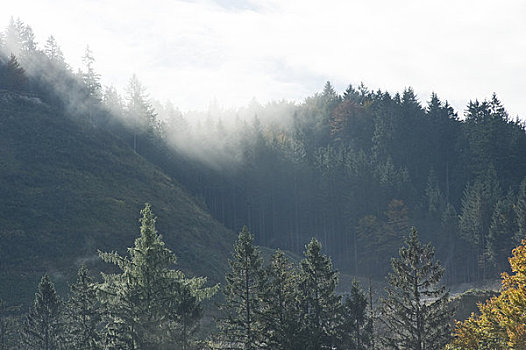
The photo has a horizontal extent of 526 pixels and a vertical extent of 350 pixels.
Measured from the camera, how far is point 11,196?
75938 mm

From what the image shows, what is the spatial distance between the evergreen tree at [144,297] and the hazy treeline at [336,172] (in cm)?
7013

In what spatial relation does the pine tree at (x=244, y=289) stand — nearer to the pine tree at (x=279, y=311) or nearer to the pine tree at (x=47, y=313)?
the pine tree at (x=279, y=311)

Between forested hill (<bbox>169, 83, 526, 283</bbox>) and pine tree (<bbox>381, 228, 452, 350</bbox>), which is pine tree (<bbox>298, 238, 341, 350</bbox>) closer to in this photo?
pine tree (<bbox>381, 228, 452, 350</bbox>)

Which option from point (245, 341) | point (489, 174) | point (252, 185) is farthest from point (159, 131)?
point (245, 341)

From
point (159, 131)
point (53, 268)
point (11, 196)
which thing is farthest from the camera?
point (159, 131)

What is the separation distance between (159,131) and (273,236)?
3791cm

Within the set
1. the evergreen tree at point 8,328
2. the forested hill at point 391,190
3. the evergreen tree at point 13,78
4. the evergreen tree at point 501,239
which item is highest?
the evergreen tree at point 13,78

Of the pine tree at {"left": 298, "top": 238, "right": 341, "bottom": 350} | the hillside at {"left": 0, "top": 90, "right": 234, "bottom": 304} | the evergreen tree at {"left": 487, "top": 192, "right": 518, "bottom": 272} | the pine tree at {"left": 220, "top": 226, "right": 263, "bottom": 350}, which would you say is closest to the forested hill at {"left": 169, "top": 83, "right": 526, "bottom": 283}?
the evergreen tree at {"left": 487, "top": 192, "right": 518, "bottom": 272}

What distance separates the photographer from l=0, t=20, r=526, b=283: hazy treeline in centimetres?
9975

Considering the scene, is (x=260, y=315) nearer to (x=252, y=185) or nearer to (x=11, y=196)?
(x=11, y=196)

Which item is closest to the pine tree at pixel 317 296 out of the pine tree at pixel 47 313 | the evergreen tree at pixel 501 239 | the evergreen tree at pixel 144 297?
the evergreen tree at pixel 144 297

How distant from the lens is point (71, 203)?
78.6 meters

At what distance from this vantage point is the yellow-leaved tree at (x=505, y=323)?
21359mm

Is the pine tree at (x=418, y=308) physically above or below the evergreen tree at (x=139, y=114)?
below
